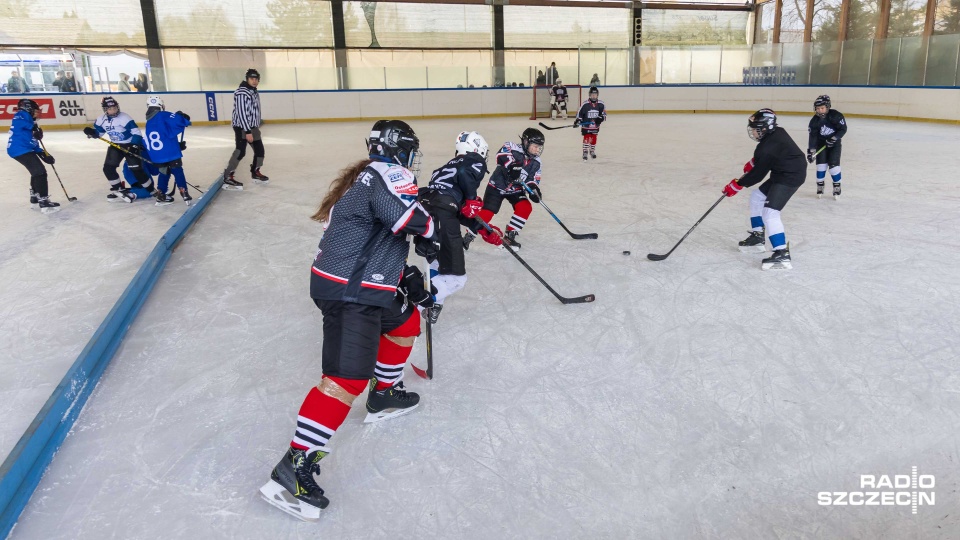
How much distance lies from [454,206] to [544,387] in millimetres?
919

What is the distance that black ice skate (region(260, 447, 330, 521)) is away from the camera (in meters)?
1.86

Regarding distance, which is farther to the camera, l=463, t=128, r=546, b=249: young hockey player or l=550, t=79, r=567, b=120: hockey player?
l=550, t=79, r=567, b=120: hockey player

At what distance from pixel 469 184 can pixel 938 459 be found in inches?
88.1

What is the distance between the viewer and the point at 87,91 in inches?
588

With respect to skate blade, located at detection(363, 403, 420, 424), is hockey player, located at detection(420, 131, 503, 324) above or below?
above

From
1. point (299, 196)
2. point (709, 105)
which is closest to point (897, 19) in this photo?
point (709, 105)

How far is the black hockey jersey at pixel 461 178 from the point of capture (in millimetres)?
3271

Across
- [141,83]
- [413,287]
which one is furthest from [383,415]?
[141,83]

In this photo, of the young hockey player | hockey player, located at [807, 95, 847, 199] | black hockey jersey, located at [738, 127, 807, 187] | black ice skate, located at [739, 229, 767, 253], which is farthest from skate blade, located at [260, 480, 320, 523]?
hockey player, located at [807, 95, 847, 199]

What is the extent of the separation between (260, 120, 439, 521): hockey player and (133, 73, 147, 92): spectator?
1642cm

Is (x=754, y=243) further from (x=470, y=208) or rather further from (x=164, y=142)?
(x=164, y=142)

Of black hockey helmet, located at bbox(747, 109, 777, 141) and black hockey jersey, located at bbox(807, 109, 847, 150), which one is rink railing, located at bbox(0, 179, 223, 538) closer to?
black hockey helmet, located at bbox(747, 109, 777, 141)

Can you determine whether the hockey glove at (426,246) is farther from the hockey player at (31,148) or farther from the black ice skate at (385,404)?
the hockey player at (31,148)

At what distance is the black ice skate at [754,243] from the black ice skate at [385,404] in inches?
119
